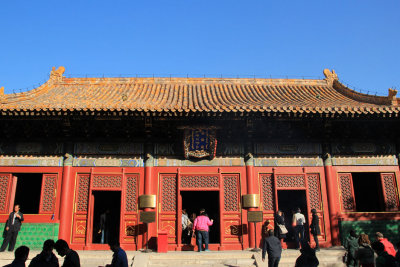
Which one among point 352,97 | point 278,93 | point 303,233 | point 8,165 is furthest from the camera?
point 278,93

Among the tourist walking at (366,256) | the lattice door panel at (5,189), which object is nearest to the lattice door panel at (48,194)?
the lattice door panel at (5,189)

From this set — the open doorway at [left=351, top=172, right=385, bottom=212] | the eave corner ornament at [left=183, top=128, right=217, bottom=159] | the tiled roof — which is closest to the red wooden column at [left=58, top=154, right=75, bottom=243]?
the tiled roof

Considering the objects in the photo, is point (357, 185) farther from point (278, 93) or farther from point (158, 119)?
point (158, 119)

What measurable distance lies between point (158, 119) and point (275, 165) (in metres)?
3.73

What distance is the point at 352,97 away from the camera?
41.0 ft

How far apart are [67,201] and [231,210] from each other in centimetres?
466

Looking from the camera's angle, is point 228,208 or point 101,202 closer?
point 228,208

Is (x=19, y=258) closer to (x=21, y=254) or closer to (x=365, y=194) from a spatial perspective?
(x=21, y=254)

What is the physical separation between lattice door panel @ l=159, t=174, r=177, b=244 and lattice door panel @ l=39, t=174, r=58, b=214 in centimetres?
304

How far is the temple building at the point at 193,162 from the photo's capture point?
963 cm

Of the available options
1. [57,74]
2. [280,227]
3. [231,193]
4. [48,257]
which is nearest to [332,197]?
[280,227]

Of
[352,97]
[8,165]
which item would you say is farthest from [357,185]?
[8,165]

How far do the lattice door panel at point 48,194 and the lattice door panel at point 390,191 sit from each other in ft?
31.5

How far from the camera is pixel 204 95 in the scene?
525 inches
